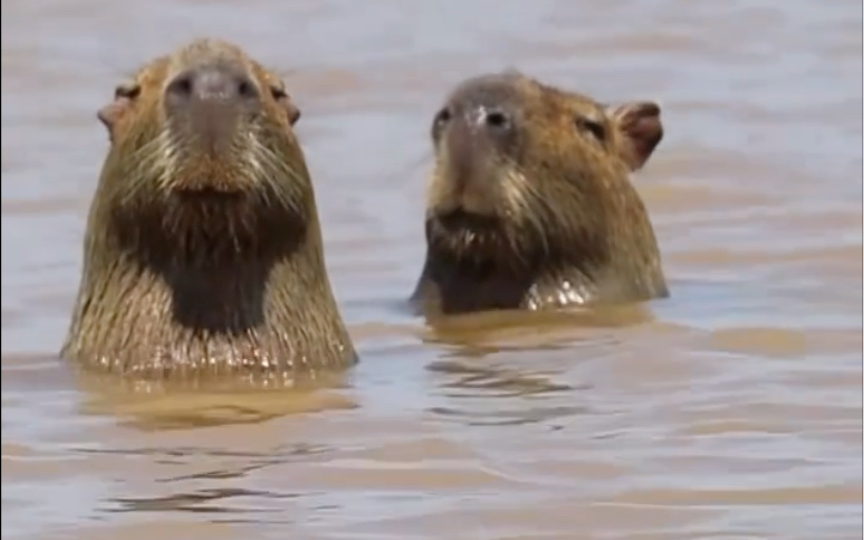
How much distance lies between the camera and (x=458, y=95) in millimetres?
10086

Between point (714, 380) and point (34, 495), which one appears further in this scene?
point (714, 380)

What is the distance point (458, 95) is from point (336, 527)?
11.8 ft

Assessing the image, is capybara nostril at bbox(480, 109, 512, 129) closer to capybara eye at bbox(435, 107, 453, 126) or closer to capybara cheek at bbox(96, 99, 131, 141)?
capybara eye at bbox(435, 107, 453, 126)

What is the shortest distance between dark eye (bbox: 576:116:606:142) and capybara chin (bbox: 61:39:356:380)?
6.00 feet

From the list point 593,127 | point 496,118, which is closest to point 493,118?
point 496,118

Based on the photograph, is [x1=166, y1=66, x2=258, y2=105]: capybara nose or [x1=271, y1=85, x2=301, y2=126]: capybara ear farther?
[x1=271, y1=85, x2=301, y2=126]: capybara ear

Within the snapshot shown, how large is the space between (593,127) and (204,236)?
2.45 metres

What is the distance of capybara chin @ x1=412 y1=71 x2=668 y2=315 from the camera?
10.1m

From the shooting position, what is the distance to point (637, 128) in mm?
10930

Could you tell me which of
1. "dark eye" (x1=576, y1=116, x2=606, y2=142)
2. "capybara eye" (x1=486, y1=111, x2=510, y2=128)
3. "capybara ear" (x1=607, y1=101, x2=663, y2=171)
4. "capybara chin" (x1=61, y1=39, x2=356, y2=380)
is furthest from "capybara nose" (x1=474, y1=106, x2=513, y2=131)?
"capybara chin" (x1=61, y1=39, x2=356, y2=380)

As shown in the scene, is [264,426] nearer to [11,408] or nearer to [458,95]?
[11,408]

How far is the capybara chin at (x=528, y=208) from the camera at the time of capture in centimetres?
1005

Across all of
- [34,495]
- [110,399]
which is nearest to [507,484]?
[34,495]

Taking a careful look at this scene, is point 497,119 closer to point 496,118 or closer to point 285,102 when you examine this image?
point 496,118
